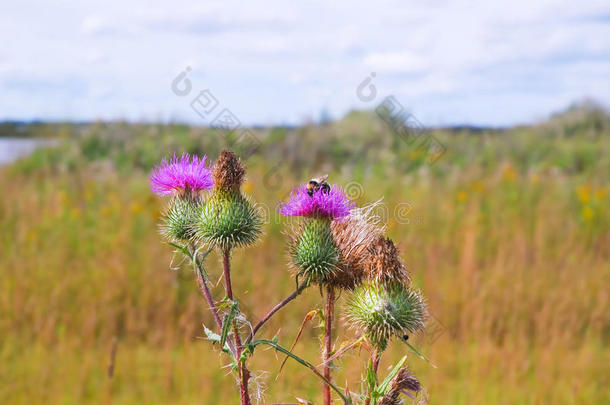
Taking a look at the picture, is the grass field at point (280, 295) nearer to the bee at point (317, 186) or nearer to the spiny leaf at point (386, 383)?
the bee at point (317, 186)

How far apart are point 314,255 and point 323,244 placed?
8cm

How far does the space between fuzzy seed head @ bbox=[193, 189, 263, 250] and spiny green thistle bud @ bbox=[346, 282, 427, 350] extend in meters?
0.38

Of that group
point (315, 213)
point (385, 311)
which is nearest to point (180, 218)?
point (315, 213)

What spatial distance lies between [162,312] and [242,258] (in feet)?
3.24

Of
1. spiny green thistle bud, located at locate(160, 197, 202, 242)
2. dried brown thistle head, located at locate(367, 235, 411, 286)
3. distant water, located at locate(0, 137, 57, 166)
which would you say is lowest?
dried brown thistle head, located at locate(367, 235, 411, 286)

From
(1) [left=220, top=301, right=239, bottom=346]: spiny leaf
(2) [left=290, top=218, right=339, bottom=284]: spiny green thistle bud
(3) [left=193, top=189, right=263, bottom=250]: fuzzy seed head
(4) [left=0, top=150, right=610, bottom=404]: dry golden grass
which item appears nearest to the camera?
(1) [left=220, top=301, right=239, bottom=346]: spiny leaf

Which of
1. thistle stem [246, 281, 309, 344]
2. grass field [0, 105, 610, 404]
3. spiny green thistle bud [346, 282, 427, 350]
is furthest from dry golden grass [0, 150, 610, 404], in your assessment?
thistle stem [246, 281, 309, 344]

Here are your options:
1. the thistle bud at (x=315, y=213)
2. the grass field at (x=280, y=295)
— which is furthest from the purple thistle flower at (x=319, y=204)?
the grass field at (x=280, y=295)

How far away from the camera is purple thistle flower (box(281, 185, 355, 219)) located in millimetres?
1787

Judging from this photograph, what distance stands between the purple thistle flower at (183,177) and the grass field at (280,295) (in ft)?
4.35

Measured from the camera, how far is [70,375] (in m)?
4.81

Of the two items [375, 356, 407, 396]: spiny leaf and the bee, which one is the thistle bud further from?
[375, 356, 407, 396]: spiny leaf

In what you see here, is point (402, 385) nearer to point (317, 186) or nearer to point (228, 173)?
point (317, 186)

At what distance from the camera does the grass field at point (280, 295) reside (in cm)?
481
